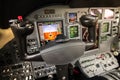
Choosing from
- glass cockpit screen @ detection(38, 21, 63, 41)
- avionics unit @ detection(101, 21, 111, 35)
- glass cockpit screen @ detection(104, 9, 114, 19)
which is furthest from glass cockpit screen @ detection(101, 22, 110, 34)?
glass cockpit screen @ detection(38, 21, 63, 41)

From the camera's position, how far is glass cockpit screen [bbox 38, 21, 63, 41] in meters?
1.92

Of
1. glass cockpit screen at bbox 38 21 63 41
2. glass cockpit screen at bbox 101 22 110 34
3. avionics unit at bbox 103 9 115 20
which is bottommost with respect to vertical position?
glass cockpit screen at bbox 101 22 110 34

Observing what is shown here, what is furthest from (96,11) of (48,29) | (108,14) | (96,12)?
(48,29)

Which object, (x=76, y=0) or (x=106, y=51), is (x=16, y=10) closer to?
(x=76, y=0)

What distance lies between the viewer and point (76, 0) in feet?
6.17

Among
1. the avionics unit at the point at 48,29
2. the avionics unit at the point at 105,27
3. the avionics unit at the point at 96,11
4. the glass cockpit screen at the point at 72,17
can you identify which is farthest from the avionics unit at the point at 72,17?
the avionics unit at the point at 105,27

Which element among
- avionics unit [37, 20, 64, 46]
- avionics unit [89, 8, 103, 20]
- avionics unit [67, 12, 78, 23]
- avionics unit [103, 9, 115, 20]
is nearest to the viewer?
avionics unit [37, 20, 64, 46]

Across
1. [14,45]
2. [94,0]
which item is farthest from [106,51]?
[14,45]

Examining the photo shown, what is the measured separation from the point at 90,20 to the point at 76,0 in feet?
3.14

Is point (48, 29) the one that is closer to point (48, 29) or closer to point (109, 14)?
point (48, 29)

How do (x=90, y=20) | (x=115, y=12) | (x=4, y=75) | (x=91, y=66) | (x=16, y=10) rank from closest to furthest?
1. (x=90, y=20)
2. (x=4, y=75)
3. (x=16, y=10)
4. (x=91, y=66)
5. (x=115, y=12)

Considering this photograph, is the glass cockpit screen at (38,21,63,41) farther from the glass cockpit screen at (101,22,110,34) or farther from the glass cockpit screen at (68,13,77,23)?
the glass cockpit screen at (101,22,110,34)

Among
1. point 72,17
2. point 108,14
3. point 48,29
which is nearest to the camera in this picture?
point 48,29

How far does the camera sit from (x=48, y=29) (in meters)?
1.96
